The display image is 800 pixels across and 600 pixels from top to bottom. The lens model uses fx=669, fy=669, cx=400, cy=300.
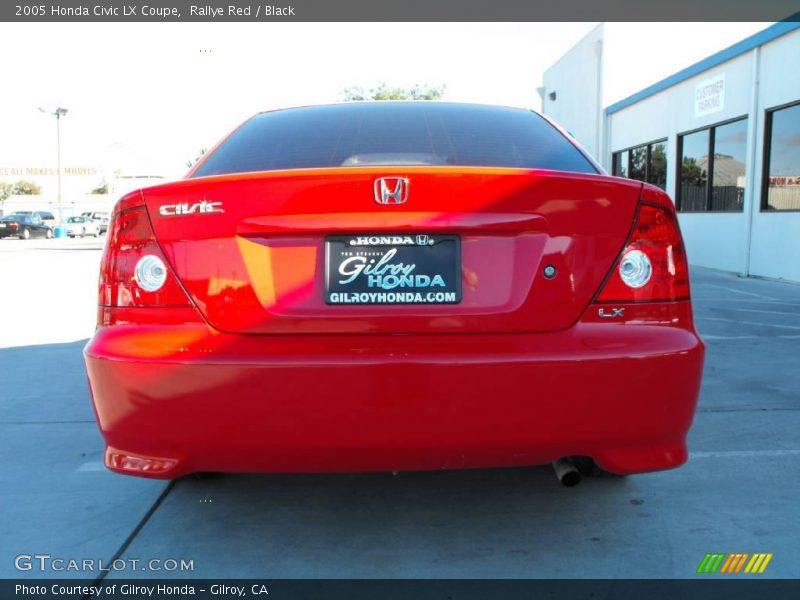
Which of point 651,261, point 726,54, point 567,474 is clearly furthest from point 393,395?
point 726,54

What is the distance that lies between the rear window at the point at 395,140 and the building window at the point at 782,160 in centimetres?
992

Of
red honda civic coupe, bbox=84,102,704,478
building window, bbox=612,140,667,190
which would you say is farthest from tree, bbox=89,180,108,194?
red honda civic coupe, bbox=84,102,704,478

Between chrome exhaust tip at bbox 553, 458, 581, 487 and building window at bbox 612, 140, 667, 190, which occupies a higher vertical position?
building window at bbox 612, 140, 667, 190

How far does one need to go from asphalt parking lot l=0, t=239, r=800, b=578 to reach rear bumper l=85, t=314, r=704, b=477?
0.49 metres

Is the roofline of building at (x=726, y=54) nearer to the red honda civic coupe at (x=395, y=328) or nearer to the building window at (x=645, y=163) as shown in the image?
the building window at (x=645, y=163)

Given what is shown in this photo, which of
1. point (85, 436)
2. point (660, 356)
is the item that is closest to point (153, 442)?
point (660, 356)

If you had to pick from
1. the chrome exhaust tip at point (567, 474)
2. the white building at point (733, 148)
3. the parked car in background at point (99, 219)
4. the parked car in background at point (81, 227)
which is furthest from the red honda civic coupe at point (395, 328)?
the parked car in background at point (99, 219)

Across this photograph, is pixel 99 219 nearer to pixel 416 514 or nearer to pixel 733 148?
pixel 733 148

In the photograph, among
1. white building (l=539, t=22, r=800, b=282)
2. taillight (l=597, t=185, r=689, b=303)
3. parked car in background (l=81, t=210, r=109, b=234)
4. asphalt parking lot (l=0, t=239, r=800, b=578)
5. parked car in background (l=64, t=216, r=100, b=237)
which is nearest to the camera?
taillight (l=597, t=185, r=689, b=303)

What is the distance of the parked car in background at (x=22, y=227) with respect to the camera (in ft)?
117

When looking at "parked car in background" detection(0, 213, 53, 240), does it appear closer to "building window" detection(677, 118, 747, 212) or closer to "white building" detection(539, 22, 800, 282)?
"white building" detection(539, 22, 800, 282)

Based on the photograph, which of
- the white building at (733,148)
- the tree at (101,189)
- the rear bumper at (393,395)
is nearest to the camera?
the rear bumper at (393,395)

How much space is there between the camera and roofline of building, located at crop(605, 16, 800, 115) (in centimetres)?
1111

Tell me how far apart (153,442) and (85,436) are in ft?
6.09
